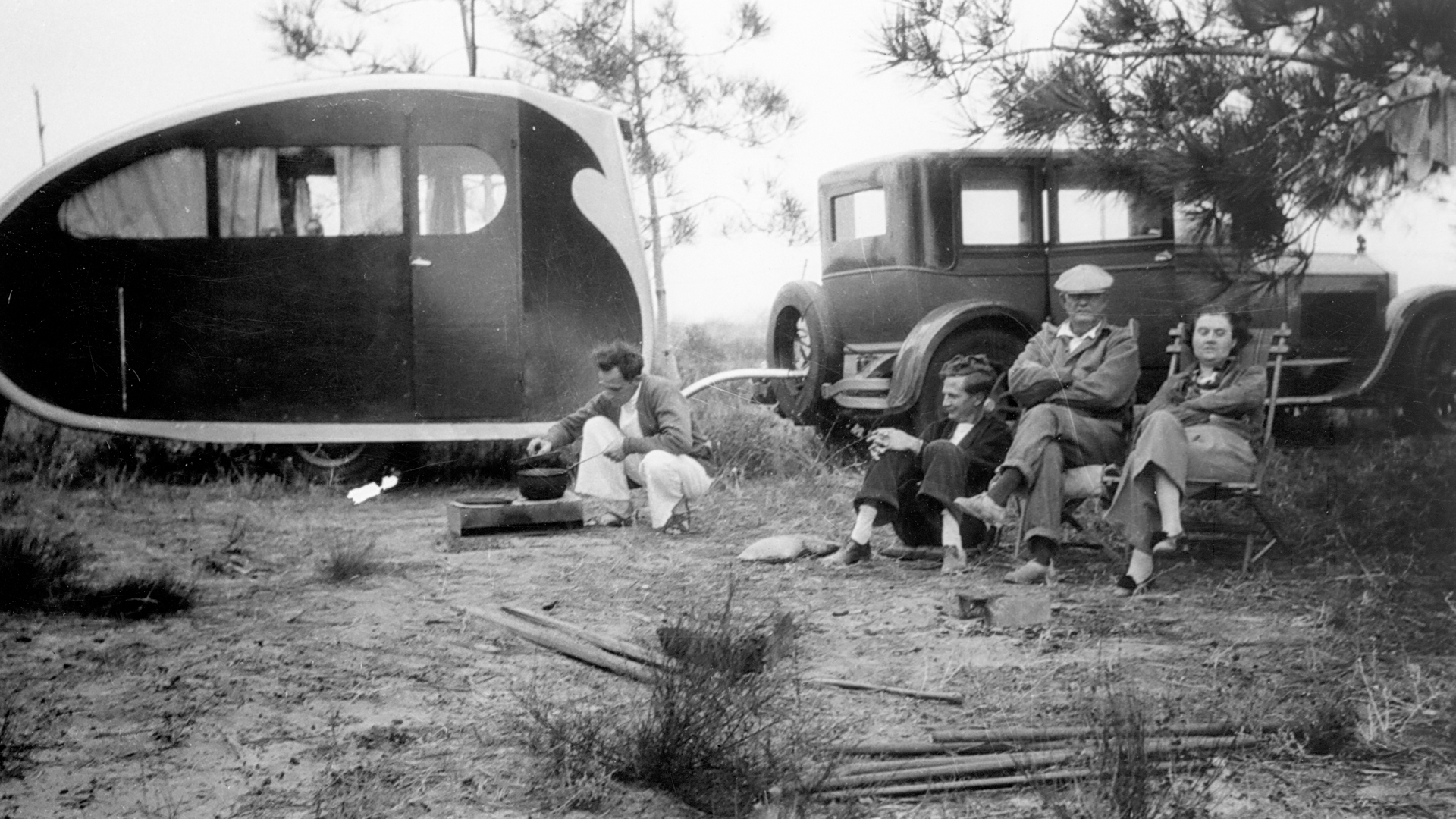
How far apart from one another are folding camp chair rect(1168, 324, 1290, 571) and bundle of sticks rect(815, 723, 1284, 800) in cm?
171

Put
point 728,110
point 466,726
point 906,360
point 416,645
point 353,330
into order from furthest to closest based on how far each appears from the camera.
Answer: point 353,330
point 906,360
point 728,110
point 416,645
point 466,726

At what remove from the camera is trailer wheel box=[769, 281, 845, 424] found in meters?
6.35

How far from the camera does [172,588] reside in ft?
12.9

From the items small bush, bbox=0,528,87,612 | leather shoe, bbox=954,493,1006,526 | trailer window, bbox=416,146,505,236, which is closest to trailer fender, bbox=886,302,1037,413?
leather shoe, bbox=954,493,1006,526

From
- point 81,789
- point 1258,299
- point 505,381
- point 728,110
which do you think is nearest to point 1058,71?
point 1258,299

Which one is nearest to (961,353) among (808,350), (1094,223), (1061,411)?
(808,350)

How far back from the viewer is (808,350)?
6488mm

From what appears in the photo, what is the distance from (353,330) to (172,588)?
8.73 feet

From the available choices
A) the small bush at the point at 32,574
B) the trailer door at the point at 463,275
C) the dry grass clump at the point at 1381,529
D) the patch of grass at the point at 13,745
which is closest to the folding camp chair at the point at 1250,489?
the dry grass clump at the point at 1381,529

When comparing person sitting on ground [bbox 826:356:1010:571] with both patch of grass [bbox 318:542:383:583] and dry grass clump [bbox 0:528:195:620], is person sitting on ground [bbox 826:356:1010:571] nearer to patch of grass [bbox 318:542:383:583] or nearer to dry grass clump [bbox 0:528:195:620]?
patch of grass [bbox 318:542:383:583]

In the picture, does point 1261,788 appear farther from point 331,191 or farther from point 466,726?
point 331,191

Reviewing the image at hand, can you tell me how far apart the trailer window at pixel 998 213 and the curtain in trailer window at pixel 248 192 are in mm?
3631

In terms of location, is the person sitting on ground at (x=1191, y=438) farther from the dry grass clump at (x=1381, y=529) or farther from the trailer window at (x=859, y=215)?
the trailer window at (x=859, y=215)

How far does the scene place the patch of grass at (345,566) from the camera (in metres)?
4.45
